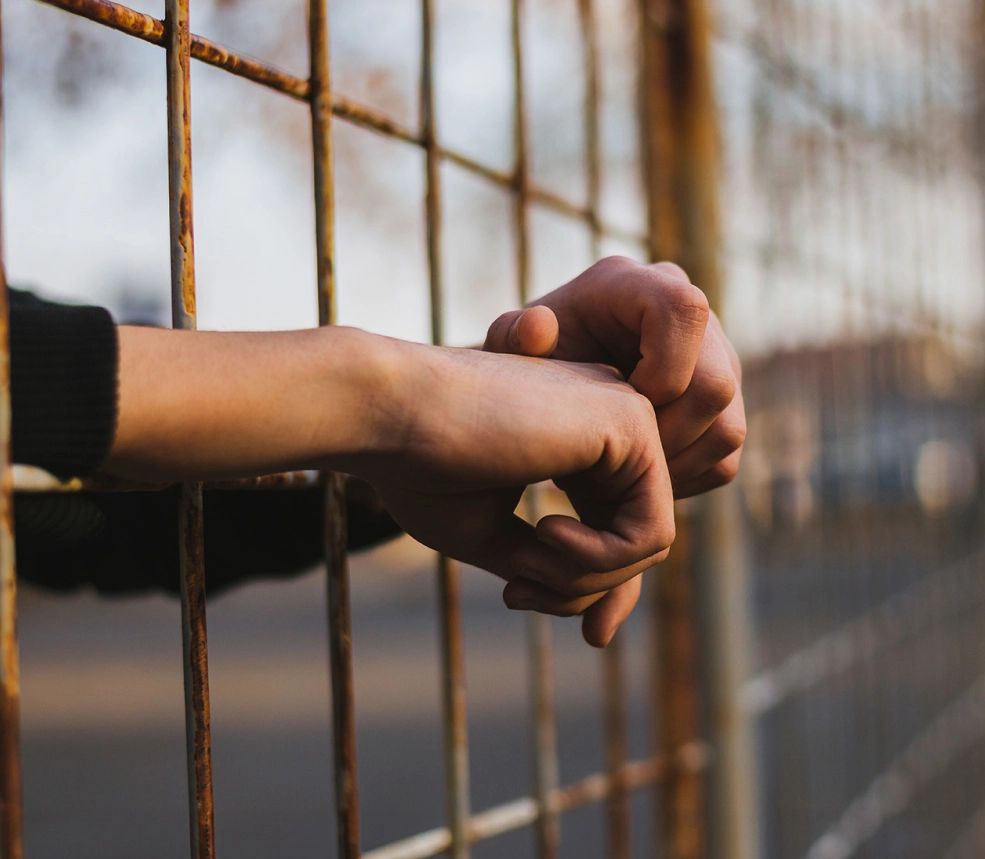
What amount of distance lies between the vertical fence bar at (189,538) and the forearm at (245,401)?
0.21 metres

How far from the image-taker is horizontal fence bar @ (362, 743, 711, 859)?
1.02 meters

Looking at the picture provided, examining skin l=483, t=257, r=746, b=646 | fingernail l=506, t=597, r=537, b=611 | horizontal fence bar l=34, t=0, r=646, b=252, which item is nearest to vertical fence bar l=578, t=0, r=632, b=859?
horizontal fence bar l=34, t=0, r=646, b=252

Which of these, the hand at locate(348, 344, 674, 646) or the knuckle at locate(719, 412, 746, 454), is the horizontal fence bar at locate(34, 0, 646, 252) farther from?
the knuckle at locate(719, 412, 746, 454)

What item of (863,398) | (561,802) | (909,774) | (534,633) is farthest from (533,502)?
(909,774)

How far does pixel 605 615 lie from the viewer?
2.12ft

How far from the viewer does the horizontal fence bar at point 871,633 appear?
1.94 m

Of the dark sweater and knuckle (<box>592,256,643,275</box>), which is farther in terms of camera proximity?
knuckle (<box>592,256,643,275</box>)

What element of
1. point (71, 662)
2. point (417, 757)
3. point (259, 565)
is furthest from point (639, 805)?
point (71, 662)

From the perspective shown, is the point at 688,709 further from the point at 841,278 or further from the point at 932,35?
the point at 932,35

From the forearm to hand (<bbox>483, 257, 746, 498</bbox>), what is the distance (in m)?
0.15

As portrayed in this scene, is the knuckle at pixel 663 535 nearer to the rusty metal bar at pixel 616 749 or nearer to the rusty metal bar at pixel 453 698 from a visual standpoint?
the rusty metal bar at pixel 453 698

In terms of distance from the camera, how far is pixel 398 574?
1479 centimetres

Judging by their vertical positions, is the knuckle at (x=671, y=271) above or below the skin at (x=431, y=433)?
above

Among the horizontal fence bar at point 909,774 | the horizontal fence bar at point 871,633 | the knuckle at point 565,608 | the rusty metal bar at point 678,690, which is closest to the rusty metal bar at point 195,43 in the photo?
the knuckle at point 565,608
